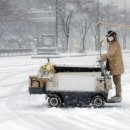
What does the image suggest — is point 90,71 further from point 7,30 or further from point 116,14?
point 116,14

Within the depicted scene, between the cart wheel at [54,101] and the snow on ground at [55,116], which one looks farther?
the cart wheel at [54,101]

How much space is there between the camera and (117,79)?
11.9 metres

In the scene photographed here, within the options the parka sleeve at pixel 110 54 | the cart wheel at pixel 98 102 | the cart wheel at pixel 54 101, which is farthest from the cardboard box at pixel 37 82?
the parka sleeve at pixel 110 54

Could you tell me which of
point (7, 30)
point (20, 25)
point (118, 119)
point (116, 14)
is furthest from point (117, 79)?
point (116, 14)

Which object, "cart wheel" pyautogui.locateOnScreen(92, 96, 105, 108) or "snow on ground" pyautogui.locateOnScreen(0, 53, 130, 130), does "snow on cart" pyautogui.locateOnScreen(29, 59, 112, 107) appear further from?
"snow on ground" pyautogui.locateOnScreen(0, 53, 130, 130)

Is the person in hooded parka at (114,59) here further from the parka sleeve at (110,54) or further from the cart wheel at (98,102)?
the cart wheel at (98,102)

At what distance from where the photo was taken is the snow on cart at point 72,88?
1144 cm

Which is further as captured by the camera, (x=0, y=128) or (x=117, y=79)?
(x=117, y=79)

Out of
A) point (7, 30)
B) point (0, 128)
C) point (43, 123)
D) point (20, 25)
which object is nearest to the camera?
point (0, 128)

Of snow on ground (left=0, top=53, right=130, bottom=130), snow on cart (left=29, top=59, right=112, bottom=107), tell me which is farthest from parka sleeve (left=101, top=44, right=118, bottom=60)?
snow on ground (left=0, top=53, right=130, bottom=130)

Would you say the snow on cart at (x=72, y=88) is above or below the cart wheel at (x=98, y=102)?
above

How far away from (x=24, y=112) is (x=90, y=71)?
2.19 meters

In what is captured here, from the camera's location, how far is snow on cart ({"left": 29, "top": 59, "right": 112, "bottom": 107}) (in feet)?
37.5

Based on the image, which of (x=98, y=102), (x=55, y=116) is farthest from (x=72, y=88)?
(x=55, y=116)
